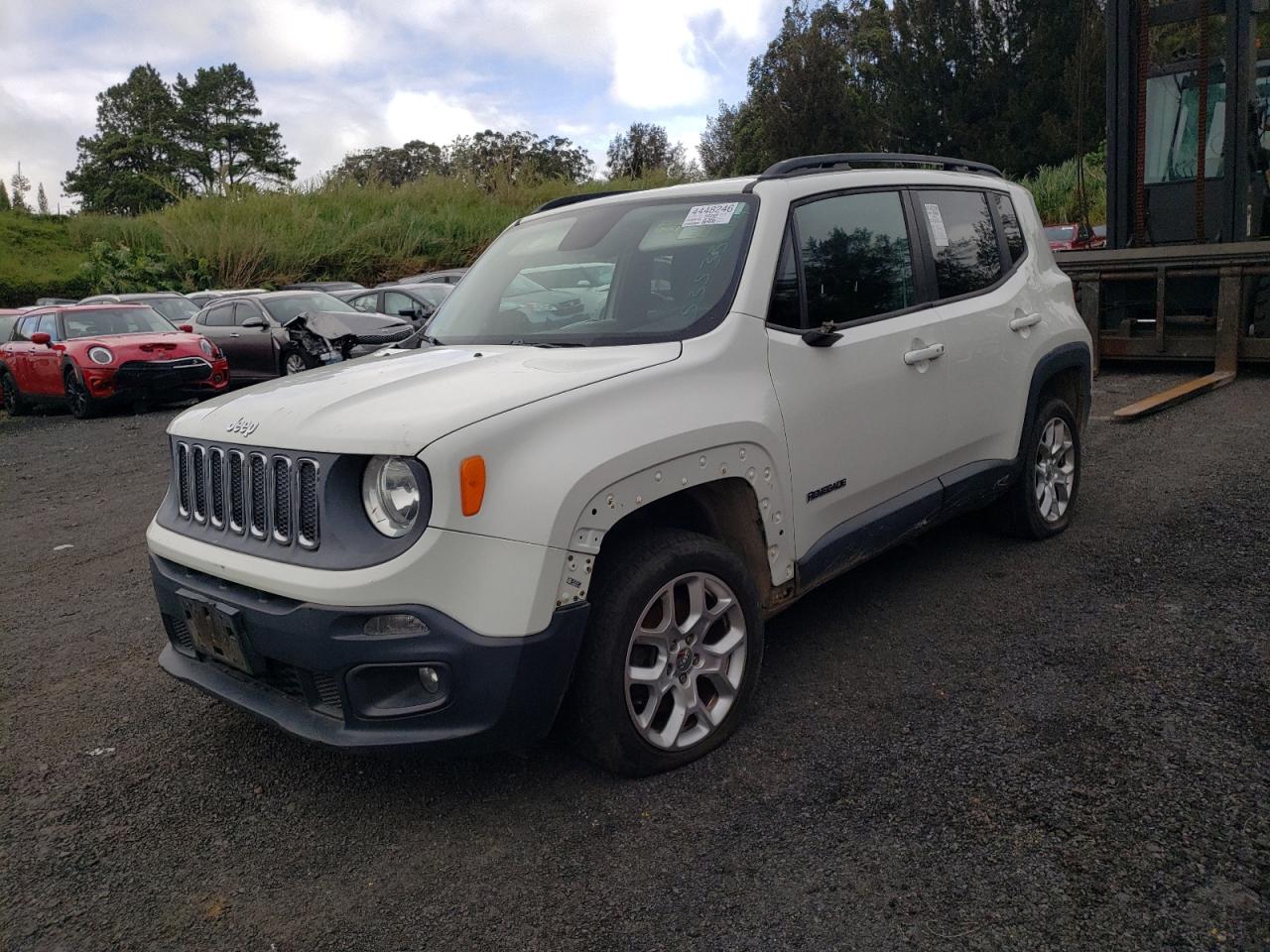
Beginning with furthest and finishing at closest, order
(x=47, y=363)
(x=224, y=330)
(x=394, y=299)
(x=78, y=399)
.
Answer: (x=394, y=299), (x=224, y=330), (x=47, y=363), (x=78, y=399)

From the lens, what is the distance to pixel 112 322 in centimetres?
1418

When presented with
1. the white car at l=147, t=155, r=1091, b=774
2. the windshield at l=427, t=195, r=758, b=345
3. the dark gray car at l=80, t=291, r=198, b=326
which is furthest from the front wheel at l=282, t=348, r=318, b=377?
the windshield at l=427, t=195, r=758, b=345

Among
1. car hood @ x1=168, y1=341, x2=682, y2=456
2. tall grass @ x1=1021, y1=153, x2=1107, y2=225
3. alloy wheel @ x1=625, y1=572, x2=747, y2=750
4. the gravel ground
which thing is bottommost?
the gravel ground

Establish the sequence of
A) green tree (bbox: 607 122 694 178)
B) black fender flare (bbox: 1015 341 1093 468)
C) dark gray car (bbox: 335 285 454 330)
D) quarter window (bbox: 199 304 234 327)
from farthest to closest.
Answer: green tree (bbox: 607 122 694 178) < dark gray car (bbox: 335 285 454 330) < quarter window (bbox: 199 304 234 327) < black fender flare (bbox: 1015 341 1093 468)

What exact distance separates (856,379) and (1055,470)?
6.62ft

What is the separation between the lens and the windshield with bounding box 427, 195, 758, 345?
11.9ft

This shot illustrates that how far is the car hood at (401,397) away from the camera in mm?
2859

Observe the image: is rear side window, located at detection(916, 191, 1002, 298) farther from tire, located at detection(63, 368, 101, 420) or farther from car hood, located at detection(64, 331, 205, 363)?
tire, located at detection(63, 368, 101, 420)

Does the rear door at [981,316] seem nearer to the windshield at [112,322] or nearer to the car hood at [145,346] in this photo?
the car hood at [145,346]

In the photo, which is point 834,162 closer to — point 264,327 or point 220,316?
point 264,327

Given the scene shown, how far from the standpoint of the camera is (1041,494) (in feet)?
17.2

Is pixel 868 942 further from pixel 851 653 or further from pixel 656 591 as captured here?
pixel 851 653

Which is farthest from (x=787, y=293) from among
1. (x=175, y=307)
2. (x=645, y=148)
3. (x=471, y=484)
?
(x=645, y=148)

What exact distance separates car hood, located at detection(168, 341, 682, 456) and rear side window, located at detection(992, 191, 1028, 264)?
7.97 feet
